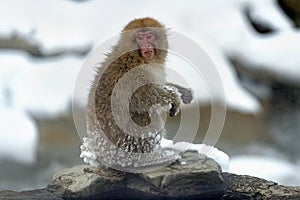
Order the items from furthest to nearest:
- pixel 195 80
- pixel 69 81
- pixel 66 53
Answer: pixel 66 53, pixel 69 81, pixel 195 80

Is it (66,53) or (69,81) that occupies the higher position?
(66,53)

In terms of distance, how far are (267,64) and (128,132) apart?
1.41 m

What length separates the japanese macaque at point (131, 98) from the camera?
46.1 inches

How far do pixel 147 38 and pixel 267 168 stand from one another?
0.76 m

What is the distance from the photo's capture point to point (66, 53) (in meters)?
2.35

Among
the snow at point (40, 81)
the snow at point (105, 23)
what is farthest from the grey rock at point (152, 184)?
the snow at point (105, 23)

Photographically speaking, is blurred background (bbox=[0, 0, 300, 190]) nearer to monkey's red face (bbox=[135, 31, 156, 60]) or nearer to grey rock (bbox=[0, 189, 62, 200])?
grey rock (bbox=[0, 189, 62, 200])

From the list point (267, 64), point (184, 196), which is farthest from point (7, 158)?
point (267, 64)

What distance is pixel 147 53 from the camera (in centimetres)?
116

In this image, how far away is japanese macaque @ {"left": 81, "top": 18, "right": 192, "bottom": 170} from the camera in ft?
3.84

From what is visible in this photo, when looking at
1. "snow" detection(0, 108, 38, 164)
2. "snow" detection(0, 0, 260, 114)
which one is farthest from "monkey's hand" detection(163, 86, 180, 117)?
"snow" detection(0, 0, 260, 114)

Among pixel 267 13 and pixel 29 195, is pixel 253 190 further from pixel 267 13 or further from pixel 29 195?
pixel 267 13

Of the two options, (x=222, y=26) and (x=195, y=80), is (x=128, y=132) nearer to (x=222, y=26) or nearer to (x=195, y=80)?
(x=195, y=80)

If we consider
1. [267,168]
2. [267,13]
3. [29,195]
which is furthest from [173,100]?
[267,13]
